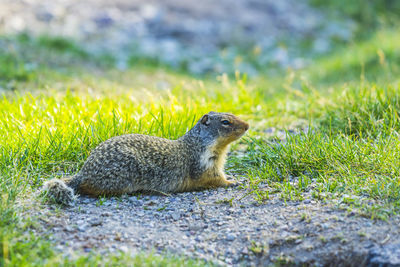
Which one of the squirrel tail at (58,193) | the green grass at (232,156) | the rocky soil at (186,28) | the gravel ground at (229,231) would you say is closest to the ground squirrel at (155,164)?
the squirrel tail at (58,193)

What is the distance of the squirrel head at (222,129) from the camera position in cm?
457

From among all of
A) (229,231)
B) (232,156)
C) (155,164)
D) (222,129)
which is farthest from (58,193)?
(232,156)

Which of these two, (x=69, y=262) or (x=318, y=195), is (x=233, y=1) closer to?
(x=318, y=195)

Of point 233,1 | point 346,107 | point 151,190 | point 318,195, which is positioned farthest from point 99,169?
point 233,1

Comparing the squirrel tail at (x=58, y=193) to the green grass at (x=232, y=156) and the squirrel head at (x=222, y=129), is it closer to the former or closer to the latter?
the green grass at (x=232, y=156)

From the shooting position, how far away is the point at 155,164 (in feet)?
14.1

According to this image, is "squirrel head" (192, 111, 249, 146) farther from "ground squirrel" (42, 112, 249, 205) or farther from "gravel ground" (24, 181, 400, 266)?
"gravel ground" (24, 181, 400, 266)

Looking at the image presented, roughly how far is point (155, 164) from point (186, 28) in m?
8.86

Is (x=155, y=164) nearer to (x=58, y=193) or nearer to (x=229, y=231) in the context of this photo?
(x=58, y=193)

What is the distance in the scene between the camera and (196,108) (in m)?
5.77

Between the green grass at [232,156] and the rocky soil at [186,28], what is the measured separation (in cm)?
354

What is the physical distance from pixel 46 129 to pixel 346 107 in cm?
352

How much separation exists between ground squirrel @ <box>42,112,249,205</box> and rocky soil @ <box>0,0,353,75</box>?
18.3 feet

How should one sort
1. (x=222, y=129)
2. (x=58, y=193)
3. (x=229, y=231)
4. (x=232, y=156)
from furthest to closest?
(x=232, y=156) < (x=222, y=129) < (x=58, y=193) < (x=229, y=231)
